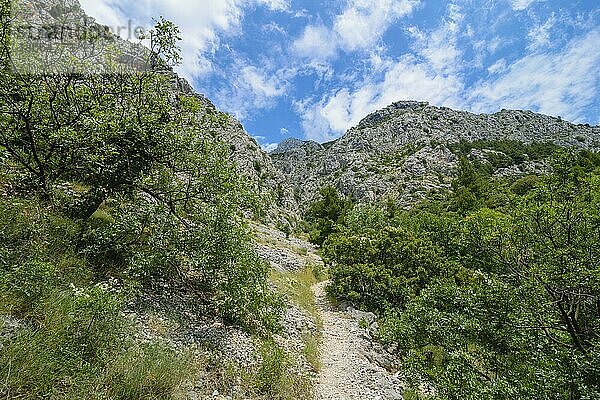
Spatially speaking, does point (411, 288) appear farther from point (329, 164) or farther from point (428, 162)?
point (329, 164)

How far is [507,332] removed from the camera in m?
8.12

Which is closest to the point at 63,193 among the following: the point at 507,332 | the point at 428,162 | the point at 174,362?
the point at 174,362

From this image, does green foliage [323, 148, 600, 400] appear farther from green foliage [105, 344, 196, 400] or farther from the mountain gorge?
green foliage [105, 344, 196, 400]

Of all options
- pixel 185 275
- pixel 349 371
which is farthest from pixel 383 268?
pixel 185 275

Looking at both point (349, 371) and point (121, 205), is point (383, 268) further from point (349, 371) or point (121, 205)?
point (121, 205)

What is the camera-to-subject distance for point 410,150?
97.1m

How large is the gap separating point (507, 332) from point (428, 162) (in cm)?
8356

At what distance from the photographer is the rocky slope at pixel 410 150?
262 ft

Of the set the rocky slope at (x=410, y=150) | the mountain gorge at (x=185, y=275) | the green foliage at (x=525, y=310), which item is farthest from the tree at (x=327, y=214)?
the rocky slope at (x=410, y=150)

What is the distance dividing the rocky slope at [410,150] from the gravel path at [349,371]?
184ft

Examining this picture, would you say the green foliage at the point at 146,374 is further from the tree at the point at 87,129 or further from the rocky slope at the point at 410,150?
the rocky slope at the point at 410,150

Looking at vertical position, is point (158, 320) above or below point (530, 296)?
below

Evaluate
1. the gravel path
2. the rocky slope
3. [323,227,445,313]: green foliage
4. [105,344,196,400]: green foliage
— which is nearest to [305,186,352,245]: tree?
[323,227,445,313]: green foliage

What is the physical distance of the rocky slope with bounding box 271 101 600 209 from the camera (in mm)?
79938
